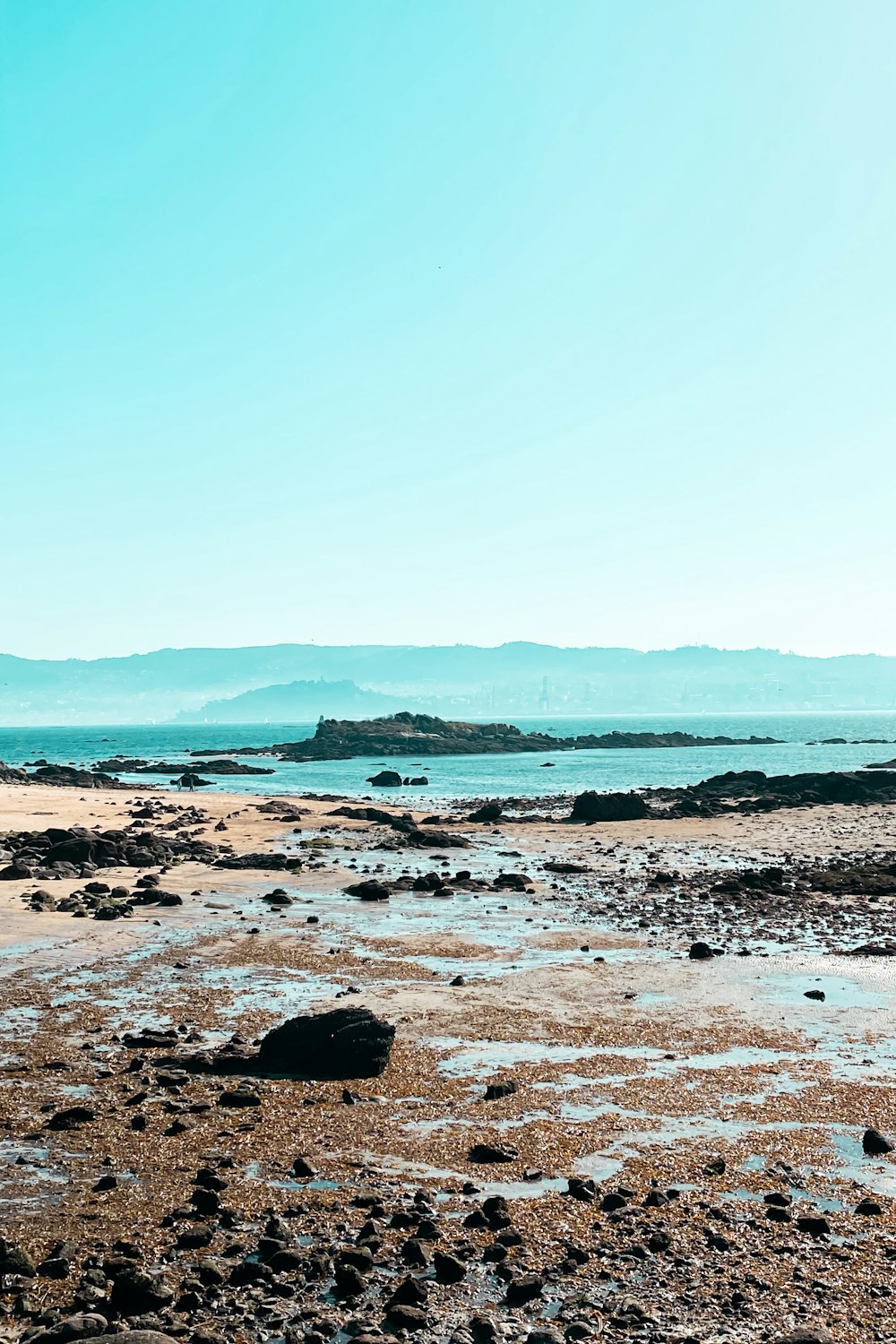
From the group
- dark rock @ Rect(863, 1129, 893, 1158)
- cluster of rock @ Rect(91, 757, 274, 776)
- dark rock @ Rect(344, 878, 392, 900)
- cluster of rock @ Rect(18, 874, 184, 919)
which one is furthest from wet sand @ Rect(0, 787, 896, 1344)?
cluster of rock @ Rect(91, 757, 274, 776)

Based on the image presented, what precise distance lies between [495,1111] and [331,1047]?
3.09m

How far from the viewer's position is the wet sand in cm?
982

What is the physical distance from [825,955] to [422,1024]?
11.9m

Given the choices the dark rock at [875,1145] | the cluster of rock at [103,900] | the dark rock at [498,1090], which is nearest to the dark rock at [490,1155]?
the dark rock at [498,1090]

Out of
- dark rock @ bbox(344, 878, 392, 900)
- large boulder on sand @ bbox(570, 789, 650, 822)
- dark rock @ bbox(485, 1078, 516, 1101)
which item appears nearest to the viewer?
dark rock @ bbox(485, 1078, 516, 1101)

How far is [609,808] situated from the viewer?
6556 cm

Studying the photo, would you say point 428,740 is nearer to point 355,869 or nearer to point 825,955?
point 355,869

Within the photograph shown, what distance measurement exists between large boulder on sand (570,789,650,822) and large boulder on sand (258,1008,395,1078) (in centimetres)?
4922

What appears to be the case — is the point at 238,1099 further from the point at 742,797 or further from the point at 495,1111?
the point at 742,797

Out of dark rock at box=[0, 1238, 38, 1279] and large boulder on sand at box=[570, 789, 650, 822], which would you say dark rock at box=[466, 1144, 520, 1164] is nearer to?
dark rock at box=[0, 1238, 38, 1279]

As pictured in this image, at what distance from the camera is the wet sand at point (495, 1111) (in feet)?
32.2

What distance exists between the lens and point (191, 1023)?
19.3 metres

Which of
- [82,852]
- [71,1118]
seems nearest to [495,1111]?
[71,1118]

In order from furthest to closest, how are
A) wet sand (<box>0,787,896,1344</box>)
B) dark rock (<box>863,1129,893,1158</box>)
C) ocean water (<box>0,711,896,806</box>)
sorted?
ocean water (<box>0,711,896,806</box>)
dark rock (<box>863,1129,893,1158</box>)
wet sand (<box>0,787,896,1344</box>)
